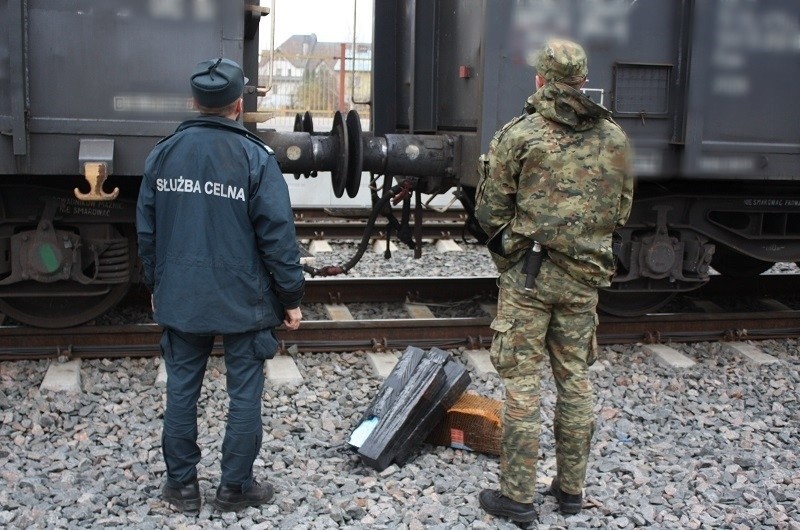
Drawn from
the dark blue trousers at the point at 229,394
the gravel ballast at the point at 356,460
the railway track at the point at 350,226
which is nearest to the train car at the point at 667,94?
the gravel ballast at the point at 356,460

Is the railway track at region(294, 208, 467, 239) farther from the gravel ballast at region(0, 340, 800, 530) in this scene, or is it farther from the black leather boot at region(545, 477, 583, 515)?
the black leather boot at region(545, 477, 583, 515)

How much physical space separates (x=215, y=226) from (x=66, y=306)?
296 centimetres

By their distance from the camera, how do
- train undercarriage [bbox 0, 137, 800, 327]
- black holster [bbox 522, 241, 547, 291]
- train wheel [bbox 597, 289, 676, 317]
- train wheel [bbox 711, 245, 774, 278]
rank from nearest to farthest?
black holster [bbox 522, 241, 547, 291] → train undercarriage [bbox 0, 137, 800, 327] → train wheel [bbox 597, 289, 676, 317] → train wheel [bbox 711, 245, 774, 278]

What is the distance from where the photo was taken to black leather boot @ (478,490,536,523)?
387 cm

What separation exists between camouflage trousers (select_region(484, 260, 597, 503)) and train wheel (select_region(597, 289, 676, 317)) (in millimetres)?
2919

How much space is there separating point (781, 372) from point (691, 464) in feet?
6.46

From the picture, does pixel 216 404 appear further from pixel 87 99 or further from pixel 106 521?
pixel 87 99

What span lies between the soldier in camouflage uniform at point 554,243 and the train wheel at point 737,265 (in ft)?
14.8

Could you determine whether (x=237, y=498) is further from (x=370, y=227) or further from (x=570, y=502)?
(x=370, y=227)

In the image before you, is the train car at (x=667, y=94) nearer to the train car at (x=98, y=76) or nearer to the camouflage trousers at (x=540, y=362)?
the train car at (x=98, y=76)

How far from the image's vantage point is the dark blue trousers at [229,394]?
3.75 meters

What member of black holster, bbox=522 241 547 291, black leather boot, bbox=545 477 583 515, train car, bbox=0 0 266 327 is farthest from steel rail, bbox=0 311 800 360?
black holster, bbox=522 241 547 291

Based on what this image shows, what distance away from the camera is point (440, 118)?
6902 millimetres

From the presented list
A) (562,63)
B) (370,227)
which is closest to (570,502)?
(562,63)
